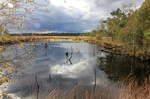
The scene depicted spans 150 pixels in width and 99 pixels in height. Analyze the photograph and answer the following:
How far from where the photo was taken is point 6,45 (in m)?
3.43

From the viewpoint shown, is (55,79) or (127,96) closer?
(127,96)

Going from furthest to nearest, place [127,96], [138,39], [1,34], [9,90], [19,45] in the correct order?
[138,39] → [9,90] → [127,96] → [19,45] → [1,34]

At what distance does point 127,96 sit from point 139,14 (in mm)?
35895

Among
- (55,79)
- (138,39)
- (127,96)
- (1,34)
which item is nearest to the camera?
(1,34)

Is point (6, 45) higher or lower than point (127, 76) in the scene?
higher

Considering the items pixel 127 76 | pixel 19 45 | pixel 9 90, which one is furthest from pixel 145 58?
pixel 19 45

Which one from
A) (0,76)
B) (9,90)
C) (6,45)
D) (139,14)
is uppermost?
(139,14)

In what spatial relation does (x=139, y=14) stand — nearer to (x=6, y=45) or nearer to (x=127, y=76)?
(x=127, y=76)

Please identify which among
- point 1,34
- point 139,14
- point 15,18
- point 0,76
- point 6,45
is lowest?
point 0,76

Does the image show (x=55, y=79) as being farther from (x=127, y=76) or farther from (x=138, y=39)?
(x=138, y=39)

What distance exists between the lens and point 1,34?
9.89 ft

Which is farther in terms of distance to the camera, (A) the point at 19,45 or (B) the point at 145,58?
(B) the point at 145,58

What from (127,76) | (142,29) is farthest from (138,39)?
(127,76)

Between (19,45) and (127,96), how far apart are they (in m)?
5.76
